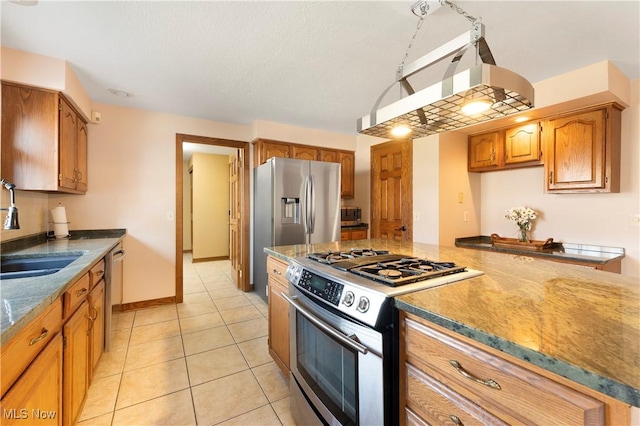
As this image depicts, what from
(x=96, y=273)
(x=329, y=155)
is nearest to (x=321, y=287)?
(x=96, y=273)

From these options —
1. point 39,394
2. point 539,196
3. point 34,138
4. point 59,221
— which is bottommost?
point 39,394

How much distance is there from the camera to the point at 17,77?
205cm

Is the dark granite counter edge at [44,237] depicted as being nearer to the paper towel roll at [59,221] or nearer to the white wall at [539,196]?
the paper towel roll at [59,221]

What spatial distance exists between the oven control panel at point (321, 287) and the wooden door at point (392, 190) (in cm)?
242

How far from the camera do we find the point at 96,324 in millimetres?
1925

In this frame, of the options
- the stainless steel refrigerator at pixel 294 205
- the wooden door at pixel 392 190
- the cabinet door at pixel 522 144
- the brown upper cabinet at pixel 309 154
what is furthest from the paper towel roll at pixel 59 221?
the cabinet door at pixel 522 144

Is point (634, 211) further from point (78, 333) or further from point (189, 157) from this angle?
Answer: point (189, 157)

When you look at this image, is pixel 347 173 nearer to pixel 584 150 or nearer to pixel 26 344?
pixel 584 150

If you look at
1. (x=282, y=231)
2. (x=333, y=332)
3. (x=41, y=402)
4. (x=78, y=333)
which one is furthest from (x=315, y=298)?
(x=282, y=231)

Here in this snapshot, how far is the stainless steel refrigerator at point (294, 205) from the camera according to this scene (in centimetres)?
321

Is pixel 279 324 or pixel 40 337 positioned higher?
pixel 40 337

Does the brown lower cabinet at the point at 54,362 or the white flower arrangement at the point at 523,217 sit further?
the white flower arrangement at the point at 523,217

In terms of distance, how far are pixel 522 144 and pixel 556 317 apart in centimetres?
266

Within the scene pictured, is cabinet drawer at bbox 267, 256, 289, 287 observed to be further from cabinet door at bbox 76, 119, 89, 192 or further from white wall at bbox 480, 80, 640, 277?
white wall at bbox 480, 80, 640, 277
